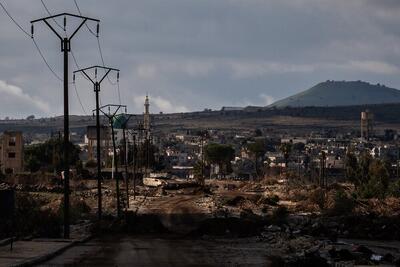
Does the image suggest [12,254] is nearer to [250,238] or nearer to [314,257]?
[314,257]

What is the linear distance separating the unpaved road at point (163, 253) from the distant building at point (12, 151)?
119 metres

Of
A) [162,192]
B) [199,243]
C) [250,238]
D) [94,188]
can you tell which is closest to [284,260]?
[199,243]

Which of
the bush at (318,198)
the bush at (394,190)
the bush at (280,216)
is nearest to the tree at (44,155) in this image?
the bush at (394,190)

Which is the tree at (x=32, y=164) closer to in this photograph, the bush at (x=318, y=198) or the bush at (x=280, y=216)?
the bush at (x=318, y=198)

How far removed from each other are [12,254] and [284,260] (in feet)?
33.7

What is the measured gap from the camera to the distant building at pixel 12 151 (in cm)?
16600

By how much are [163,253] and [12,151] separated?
13400 cm

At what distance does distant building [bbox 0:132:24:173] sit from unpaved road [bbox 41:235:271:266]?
118914 mm

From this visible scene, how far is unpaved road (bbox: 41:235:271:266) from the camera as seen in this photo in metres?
32.8

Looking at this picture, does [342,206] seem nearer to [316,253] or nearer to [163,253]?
[163,253]

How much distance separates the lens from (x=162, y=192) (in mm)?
112438

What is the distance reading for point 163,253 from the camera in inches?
1499

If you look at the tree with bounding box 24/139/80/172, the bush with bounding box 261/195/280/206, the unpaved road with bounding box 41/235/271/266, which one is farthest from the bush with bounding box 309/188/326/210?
the tree with bounding box 24/139/80/172

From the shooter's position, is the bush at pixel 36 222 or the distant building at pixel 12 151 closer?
the bush at pixel 36 222
